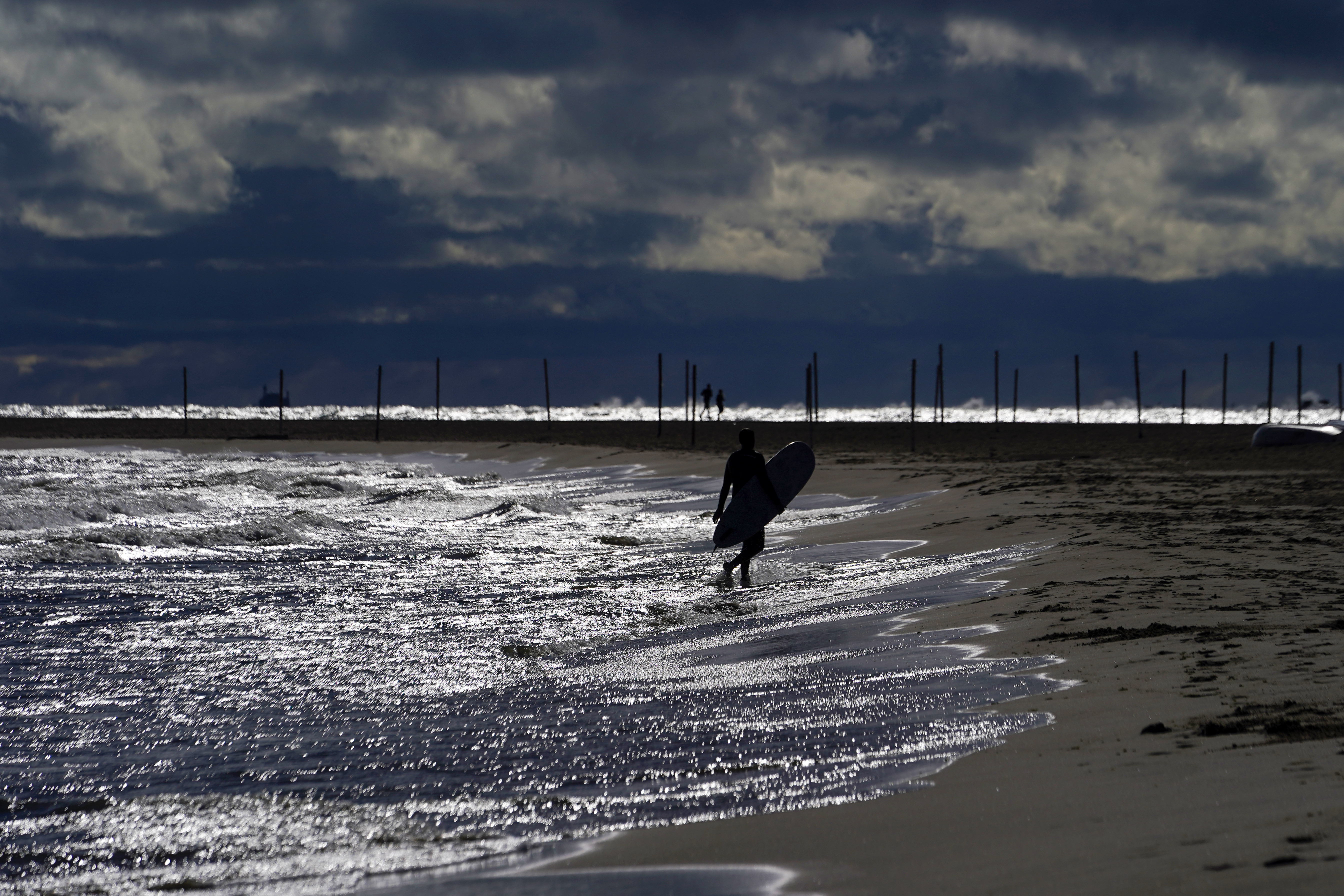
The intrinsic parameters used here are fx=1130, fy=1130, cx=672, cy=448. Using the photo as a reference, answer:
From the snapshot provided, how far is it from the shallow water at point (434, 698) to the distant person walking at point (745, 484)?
0.32m

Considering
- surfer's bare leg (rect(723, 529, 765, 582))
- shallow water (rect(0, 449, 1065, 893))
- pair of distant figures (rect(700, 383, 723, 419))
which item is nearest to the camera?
shallow water (rect(0, 449, 1065, 893))

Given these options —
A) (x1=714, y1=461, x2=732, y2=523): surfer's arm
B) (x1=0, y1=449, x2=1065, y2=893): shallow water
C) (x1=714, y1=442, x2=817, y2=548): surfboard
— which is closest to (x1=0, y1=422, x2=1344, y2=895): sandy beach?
(x1=0, y1=449, x2=1065, y2=893): shallow water

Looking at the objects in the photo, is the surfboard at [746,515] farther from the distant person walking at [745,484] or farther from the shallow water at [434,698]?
the shallow water at [434,698]

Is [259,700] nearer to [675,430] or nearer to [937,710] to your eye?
[937,710]

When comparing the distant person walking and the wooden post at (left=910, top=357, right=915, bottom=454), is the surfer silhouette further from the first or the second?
the wooden post at (left=910, top=357, right=915, bottom=454)

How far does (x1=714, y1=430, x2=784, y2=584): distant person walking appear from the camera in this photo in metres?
10.4

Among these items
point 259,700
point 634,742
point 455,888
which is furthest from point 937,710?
point 259,700

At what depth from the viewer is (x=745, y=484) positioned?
10852mm

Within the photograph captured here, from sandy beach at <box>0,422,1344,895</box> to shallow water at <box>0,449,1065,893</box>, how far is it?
0.30 meters

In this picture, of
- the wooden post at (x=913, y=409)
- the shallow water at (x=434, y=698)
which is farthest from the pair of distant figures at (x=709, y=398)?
the shallow water at (x=434, y=698)

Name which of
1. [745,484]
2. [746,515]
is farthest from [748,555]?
[745,484]

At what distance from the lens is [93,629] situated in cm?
807

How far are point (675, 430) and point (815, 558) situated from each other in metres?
33.8

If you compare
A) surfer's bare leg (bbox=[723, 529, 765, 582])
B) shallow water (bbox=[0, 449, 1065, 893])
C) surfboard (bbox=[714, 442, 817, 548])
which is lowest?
shallow water (bbox=[0, 449, 1065, 893])
